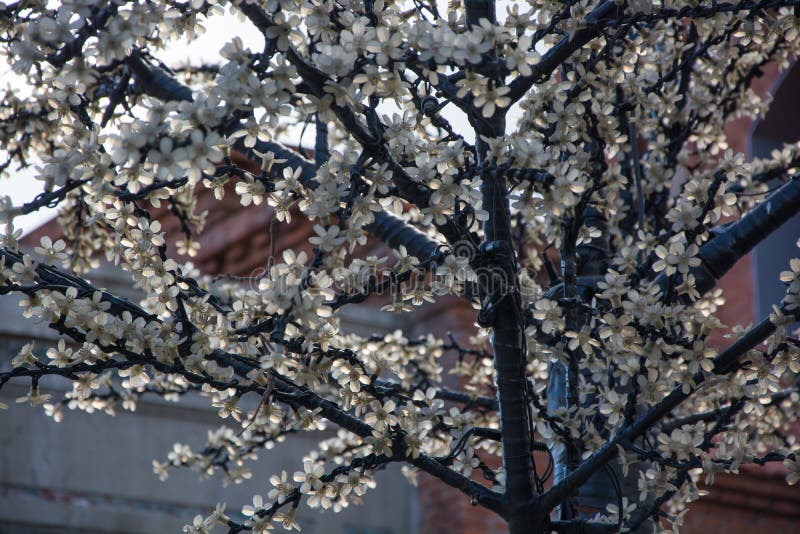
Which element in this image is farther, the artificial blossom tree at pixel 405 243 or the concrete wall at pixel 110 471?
the concrete wall at pixel 110 471

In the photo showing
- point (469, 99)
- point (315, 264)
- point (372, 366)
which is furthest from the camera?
point (372, 366)

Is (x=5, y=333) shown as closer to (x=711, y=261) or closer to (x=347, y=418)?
(x=347, y=418)

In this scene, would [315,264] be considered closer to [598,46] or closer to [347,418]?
[347,418]

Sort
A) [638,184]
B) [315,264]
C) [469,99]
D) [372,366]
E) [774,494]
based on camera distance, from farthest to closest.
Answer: [774,494], [638,184], [372,366], [469,99], [315,264]

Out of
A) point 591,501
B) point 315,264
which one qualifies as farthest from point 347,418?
point 591,501

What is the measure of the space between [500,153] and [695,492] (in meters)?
1.30

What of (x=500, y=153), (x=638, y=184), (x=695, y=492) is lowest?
(x=695, y=492)

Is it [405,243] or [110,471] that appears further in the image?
[110,471]

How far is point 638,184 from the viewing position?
3607 mm

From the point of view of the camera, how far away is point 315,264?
2.20m

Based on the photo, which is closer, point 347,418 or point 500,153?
point 500,153

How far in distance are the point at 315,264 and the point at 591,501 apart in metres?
1.52

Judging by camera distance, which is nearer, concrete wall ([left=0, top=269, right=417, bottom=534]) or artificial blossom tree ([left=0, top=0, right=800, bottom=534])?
artificial blossom tree ([left=0, top=0, right=800, bottom=534])

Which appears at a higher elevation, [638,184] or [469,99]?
[638,184]
